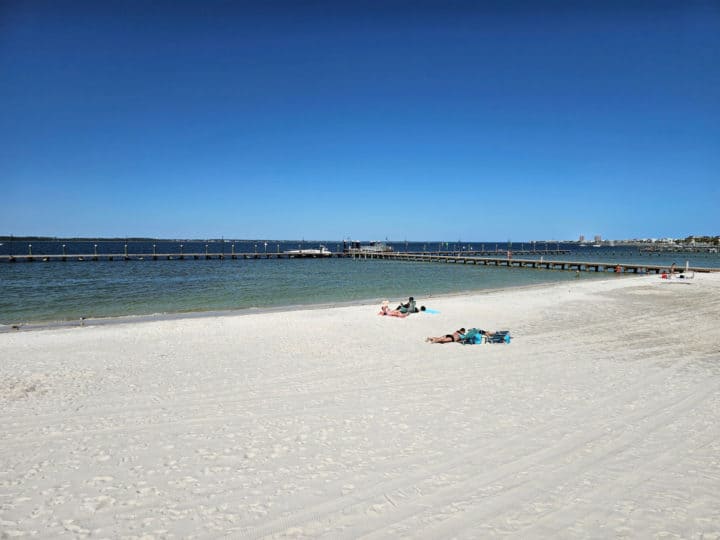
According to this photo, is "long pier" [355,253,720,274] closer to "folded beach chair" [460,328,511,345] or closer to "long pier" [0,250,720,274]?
"long pier" [0,250,720,274]

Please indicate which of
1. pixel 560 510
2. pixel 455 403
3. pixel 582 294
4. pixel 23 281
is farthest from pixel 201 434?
pixel 23 281

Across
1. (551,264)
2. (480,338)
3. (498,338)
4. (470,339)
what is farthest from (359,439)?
(551,264)

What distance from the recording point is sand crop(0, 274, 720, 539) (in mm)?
3834

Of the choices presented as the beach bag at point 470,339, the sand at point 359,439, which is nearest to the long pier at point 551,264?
the beach bag at point 470,339

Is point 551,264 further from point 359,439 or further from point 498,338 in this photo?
point 359,439

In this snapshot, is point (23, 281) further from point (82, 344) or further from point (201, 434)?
point (201, 434)

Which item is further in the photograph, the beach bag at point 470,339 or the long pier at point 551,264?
the long pier at point 551,264

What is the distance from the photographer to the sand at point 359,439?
3834 millimetres

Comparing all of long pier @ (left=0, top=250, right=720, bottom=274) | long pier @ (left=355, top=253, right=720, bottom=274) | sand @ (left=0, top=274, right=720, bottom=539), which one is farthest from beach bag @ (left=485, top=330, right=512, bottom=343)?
long pier @ (left=0, top=250, right=720, bottom=274)

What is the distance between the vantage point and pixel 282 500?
4.09 metres

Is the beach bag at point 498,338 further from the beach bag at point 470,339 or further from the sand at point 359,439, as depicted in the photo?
the sand at point 359,439

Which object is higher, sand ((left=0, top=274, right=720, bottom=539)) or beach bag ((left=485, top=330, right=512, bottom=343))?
beach bag ((left=485, top=330, right=512, bottom=343))

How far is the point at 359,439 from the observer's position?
5398 mm

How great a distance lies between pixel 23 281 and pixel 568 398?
36.4m
